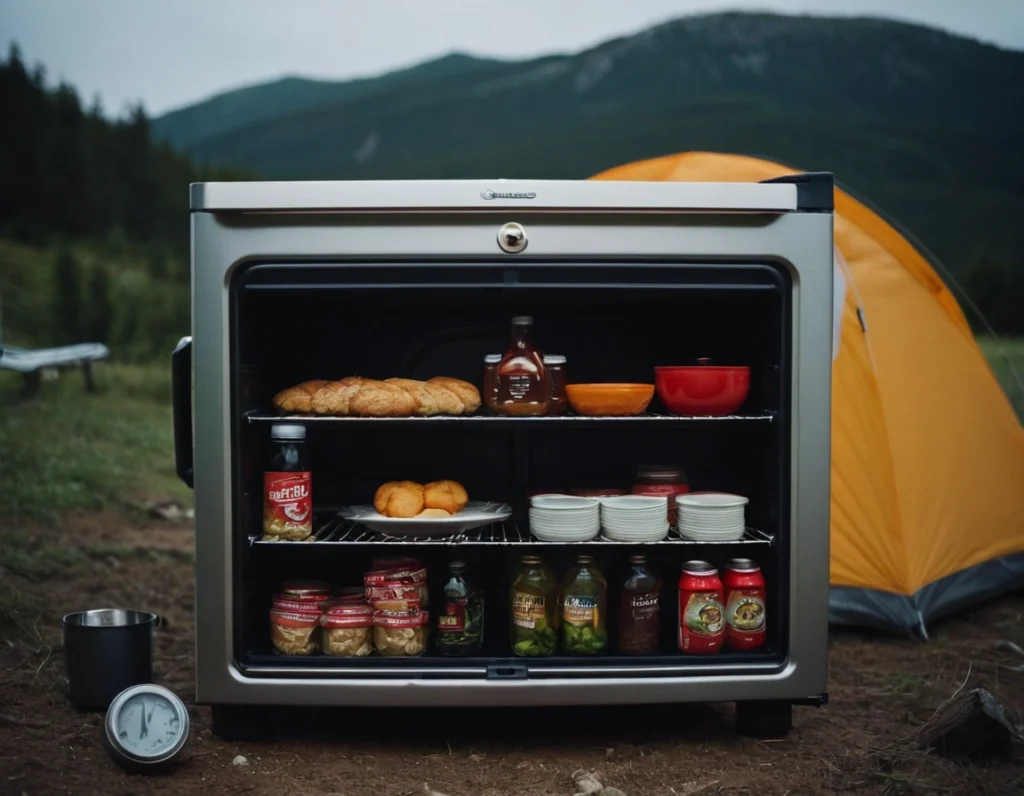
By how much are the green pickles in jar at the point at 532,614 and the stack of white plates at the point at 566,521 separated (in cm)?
12


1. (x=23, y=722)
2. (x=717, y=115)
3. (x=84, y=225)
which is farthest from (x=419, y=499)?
(x=717, y=115)

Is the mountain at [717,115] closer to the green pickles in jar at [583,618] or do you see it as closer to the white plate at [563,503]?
the white plate at [563,503]

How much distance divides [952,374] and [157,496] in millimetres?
4965

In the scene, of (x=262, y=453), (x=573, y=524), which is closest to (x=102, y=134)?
(x=262, y=453)

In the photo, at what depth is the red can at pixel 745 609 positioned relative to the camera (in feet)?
9.23

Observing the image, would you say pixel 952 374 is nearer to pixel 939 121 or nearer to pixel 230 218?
pixel 230 218

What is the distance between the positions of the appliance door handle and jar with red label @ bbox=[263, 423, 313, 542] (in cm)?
25

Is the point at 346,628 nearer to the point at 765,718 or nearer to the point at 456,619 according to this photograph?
the point at 456,619

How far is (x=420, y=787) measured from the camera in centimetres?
260

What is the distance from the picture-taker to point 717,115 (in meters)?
11.3

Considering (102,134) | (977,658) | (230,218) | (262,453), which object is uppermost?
(102,134)

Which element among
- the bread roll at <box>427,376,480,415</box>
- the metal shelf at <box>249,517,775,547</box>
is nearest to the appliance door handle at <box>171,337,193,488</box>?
the metal shelf at <box>249,517,775,547</box>

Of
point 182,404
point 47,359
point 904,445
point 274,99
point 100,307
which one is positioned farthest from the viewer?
point 274,99

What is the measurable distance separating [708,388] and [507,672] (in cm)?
96
